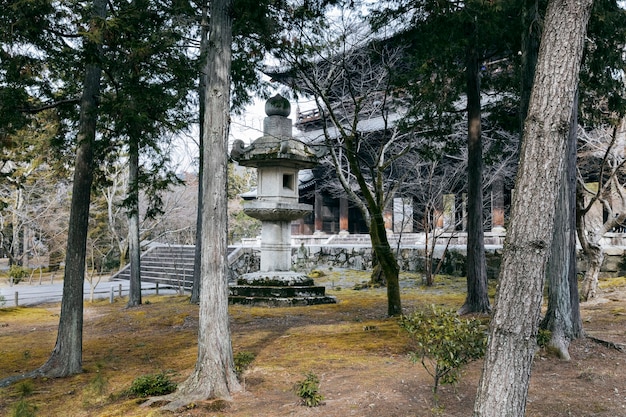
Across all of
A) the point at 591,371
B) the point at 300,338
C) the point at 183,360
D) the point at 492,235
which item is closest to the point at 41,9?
the point at 183,360

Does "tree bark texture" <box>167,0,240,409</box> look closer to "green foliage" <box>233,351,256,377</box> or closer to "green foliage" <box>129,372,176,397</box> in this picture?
"green foliage" <box>129,372,176,397</box>

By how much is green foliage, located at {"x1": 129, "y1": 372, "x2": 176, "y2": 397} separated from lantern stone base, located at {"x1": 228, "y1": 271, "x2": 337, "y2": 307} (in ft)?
19.6

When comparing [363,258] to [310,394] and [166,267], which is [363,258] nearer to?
[166,267]

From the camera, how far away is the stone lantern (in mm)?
11070

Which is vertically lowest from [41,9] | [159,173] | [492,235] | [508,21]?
[492,235]

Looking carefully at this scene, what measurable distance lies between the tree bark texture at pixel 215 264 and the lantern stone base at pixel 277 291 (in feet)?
20.0

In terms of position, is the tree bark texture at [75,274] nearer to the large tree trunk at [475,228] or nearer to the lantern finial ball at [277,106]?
the lantern finial ball at [277,106]

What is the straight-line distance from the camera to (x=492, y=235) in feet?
52.5

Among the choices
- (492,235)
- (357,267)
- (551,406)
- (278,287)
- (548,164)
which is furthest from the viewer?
(357,267)

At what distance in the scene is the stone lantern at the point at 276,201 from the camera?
11070mm

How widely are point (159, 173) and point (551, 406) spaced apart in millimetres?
8646

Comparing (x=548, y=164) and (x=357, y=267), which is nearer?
(x=548, y=164)

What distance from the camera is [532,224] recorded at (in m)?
2.82

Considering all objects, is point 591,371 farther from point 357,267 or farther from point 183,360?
point 357,267
